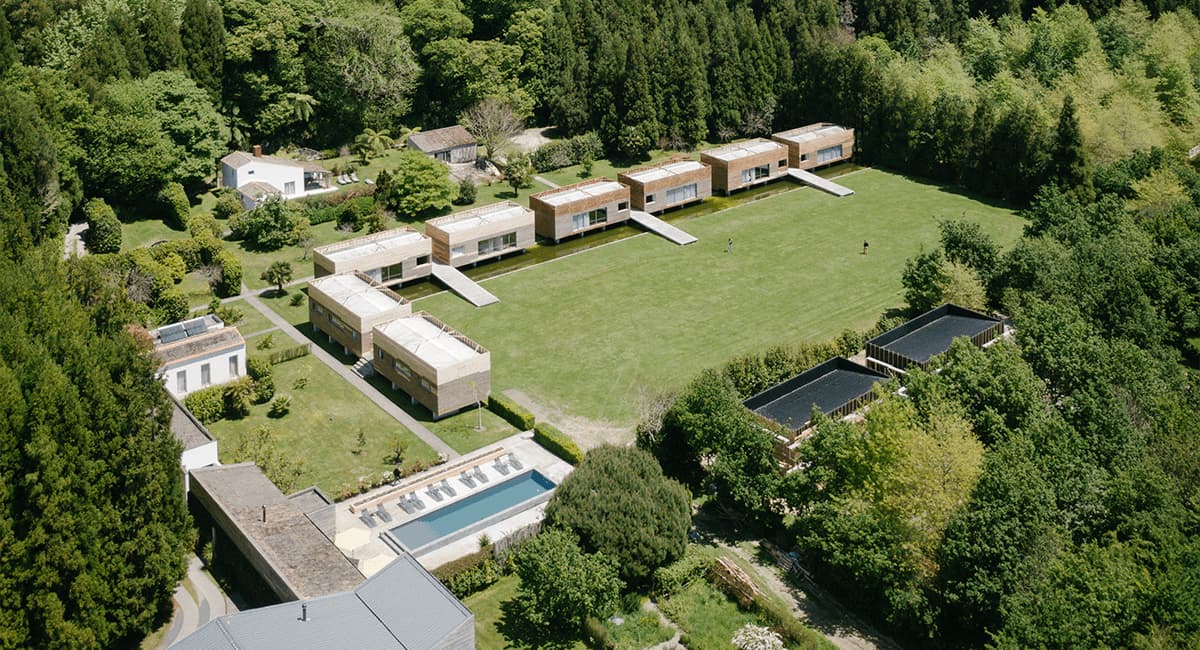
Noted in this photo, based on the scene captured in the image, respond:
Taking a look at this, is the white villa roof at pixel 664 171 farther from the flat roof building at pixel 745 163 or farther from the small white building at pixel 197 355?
the small white building at pixel 197 355

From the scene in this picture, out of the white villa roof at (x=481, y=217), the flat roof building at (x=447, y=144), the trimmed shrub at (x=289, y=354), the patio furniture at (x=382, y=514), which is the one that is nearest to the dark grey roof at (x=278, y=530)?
the patio furniture at (x=382, y=514)

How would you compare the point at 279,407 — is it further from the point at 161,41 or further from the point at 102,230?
the point at 161,41

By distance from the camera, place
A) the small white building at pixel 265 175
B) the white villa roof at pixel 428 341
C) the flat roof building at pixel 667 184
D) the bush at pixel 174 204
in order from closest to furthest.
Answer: the white villa roof at pixel 428 341, the bush at pixel 174 204, the small white building at pixel 265 175, the flat roof building at pixel 667 184

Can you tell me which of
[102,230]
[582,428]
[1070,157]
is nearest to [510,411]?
[582,428]

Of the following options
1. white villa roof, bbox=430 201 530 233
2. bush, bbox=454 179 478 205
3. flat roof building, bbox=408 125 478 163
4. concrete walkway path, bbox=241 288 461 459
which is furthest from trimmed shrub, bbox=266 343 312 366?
flat roof building, bbox=408 125 478 163

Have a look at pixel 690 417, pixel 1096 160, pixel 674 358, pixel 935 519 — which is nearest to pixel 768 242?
pixel 674 358

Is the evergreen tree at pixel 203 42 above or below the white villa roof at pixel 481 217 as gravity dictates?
above
